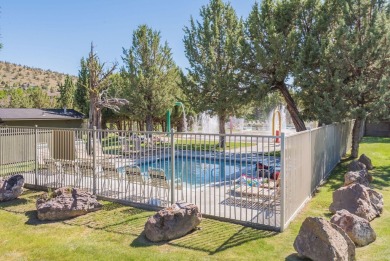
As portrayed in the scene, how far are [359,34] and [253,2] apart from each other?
6.84m

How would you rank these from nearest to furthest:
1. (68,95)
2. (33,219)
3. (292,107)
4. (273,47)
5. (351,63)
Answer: (33,219) < (351,63) < (273,47) < (292,107) < (68,95)

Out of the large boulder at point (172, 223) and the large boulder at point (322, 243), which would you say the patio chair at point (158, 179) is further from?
the large boulder at point (322, 243)

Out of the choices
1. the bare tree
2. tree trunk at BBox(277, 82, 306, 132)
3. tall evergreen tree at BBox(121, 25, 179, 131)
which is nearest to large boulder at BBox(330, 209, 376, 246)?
tree trunk at BBox(277, 82, 306, 132)

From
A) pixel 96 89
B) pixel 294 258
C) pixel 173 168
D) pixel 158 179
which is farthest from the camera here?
pixel 96 89

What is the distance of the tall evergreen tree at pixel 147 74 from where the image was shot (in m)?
27.9

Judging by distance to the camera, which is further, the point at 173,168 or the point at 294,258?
the point at 173,168

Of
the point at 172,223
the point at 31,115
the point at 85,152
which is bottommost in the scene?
the point at 172,223

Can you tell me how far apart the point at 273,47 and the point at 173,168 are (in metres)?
11.6

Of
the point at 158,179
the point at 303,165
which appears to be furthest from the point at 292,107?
the point at 158,179

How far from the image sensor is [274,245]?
21.3 feet

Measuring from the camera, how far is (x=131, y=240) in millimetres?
6973

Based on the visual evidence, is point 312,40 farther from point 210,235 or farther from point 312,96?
point 210,235

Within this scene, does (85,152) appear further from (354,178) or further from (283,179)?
(354,178)

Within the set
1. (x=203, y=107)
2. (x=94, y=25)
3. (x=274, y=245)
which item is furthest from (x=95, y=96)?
(x=274, y=245)
